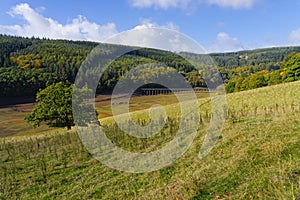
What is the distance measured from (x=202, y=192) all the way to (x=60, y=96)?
22308mm

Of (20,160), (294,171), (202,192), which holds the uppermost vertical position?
(294,171)

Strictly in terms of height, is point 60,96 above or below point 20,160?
above

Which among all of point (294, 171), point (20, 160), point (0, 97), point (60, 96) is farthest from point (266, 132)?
point (0, 97)

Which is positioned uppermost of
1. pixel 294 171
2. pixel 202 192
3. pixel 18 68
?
pixel 18 68

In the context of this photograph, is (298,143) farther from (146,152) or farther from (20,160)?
(20,160)

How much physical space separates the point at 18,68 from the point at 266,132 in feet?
399

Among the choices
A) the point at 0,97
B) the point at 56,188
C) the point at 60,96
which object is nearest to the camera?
the point at 56,188

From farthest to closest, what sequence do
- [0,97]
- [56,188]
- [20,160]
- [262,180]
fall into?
[0,97], [20,160], [56,188], [262,180]

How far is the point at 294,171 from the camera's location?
661 cm

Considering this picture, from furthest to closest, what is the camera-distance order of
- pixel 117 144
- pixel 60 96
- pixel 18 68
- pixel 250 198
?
pixel 18 68 < pixel 60 96 < pixel 117 144 < pixel 250 198

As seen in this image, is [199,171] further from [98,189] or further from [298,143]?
[298,143]

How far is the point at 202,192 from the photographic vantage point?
21.2 feet

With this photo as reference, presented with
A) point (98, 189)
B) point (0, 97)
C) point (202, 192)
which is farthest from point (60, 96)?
point (0, 97)

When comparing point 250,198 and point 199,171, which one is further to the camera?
point 199,171
